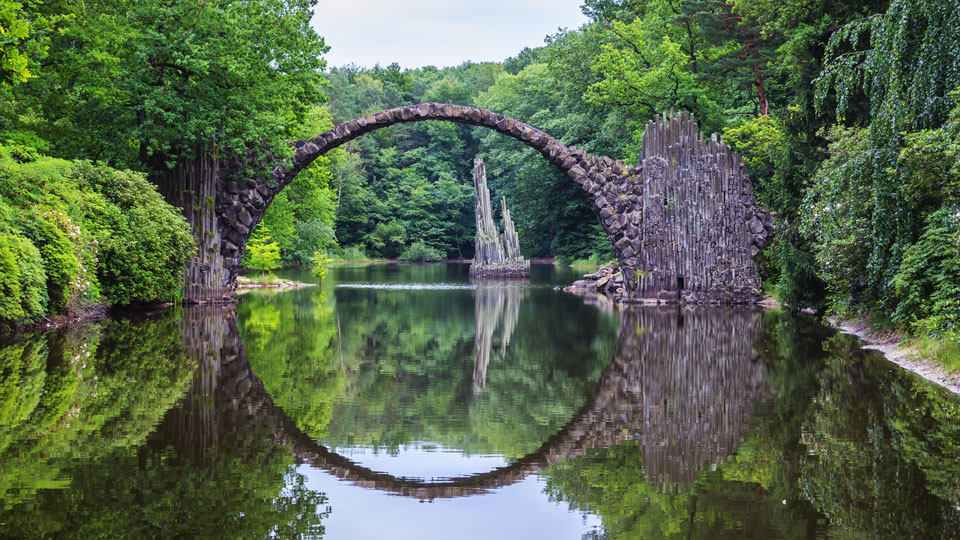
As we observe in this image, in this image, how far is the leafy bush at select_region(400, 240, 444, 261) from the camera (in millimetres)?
66000

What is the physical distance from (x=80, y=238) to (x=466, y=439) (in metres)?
10.6

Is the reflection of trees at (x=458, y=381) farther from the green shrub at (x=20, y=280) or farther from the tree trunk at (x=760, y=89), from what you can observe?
the tree trunk at (x=760, y=89)

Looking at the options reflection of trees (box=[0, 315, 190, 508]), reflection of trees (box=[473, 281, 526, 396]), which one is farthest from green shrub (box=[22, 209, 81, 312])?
reflection of trees (box=[473, 281, 526, 396])

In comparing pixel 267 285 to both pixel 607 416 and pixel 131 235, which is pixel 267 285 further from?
pixel 607 416

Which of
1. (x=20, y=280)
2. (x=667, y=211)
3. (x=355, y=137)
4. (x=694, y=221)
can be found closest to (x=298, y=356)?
(x=20, y=280)

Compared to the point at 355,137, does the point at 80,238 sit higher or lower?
lower

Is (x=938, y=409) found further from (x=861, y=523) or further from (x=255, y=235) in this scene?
(x=255, y=235)

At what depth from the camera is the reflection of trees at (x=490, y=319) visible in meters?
10.0

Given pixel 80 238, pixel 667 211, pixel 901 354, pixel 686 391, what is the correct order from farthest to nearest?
1. pixel 667 211
2. pixel 80 238
3. pixel 901 354
4. pixel 686 391

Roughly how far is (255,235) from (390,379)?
911 inches

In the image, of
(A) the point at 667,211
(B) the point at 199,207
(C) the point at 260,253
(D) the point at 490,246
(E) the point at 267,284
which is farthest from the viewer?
(D) the point at 490,246

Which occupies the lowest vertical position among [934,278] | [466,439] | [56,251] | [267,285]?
[466,439]

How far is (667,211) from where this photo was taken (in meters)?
20.0

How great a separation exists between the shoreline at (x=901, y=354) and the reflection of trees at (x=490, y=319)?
4.55 m
